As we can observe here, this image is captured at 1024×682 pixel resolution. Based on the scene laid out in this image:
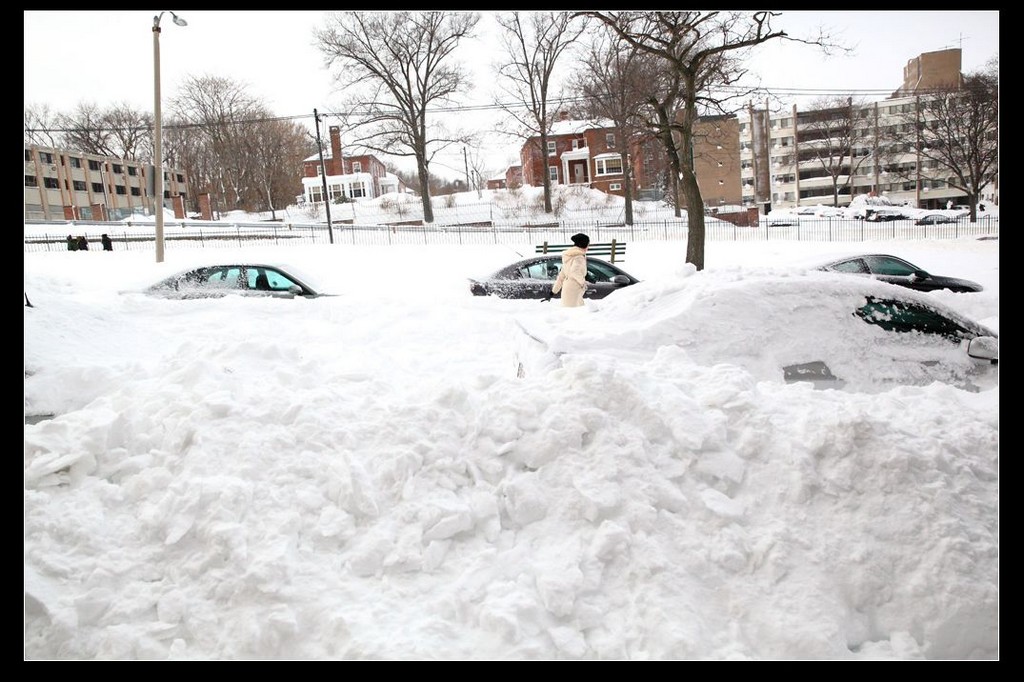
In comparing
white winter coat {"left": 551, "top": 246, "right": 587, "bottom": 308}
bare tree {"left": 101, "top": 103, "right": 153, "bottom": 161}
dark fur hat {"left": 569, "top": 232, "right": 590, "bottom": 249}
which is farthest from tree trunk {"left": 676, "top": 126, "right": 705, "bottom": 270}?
bare tree {"left": 101, "top": 103, "right": 153, "bottom": 161}

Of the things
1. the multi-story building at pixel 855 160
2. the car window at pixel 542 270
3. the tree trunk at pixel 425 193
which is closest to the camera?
the car window at pixel 542 270

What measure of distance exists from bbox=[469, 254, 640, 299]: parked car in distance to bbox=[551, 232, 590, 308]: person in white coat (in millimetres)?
1421

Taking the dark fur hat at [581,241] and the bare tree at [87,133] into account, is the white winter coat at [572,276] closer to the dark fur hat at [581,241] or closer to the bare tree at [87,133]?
the dark fur hat at [581,241]

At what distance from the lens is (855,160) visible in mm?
46812

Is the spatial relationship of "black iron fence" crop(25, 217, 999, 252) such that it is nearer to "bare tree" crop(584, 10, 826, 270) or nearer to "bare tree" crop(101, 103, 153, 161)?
"bare tree" crop(101, 103, 153, 161)

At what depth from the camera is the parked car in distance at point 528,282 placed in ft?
33.6

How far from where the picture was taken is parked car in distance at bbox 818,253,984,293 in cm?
1030

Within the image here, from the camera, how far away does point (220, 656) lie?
270 cm

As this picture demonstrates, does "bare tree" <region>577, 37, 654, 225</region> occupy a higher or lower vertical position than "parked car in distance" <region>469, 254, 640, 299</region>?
higher

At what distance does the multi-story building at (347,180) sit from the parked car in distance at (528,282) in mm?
34926

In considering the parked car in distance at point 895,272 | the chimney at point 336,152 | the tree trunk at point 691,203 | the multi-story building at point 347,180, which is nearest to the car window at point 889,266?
the parked car in distance at point 895,272

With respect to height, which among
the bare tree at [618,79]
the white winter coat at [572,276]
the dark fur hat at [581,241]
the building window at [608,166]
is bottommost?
the white winter coat at [572,276]

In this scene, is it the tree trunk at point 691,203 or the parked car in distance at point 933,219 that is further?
the parked car in distance at point 933,219

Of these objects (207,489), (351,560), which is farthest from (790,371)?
(207,489)
